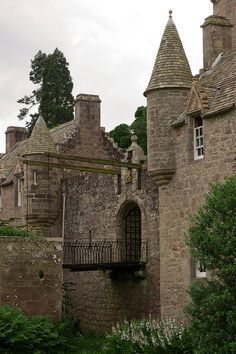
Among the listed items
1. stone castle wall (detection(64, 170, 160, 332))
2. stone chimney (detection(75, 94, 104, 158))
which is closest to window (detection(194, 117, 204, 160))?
stone castle wall (detection(64, 170, 160, 332))

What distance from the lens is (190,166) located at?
883 inches

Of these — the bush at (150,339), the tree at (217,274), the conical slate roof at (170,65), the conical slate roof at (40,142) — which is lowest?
the bush at (150,339)

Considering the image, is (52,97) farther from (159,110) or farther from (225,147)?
(225,147)

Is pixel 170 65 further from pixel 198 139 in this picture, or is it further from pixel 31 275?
pixel 31 275

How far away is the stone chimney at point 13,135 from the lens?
4547 cm

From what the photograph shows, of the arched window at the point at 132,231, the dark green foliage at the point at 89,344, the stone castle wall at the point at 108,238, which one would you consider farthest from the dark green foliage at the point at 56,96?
the dark green foliage at the point at 89,344

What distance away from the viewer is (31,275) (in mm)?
22703

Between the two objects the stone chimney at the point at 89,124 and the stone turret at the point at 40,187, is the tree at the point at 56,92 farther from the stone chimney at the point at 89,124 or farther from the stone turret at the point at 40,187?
the stone turret at the point at 40,187

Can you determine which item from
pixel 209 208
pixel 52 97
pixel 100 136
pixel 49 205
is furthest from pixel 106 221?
pixel 52 97

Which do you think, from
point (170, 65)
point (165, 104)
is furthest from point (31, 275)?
point (170, 65)

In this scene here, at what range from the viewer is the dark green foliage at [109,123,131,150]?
51.7 metres

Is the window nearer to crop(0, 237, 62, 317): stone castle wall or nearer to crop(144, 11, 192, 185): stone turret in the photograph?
crop(144, 11, 192, 185): stone turret

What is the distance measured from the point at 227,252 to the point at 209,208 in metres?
1.23

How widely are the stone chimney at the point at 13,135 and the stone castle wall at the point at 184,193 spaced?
22922 mm
